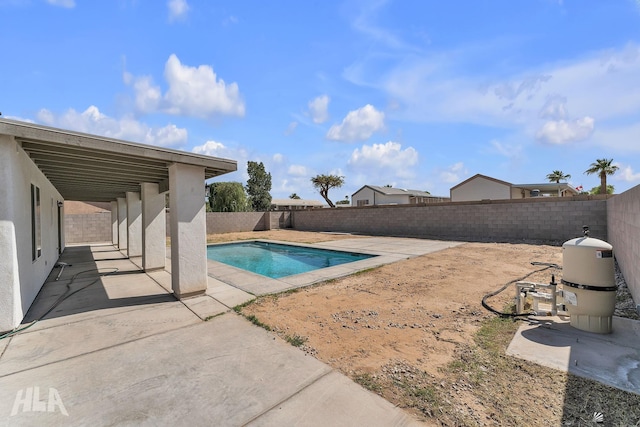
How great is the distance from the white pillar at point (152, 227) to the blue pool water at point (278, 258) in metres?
3.14

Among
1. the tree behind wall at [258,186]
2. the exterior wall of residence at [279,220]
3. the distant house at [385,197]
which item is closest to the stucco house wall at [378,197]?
the distant house at [385,197]

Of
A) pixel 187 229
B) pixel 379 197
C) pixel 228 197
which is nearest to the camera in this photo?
pixel 187 229

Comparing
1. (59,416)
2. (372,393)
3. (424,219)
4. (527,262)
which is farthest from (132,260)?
(424,219)

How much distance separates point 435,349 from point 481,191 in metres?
24.8

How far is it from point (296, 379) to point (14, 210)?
4331 millimetres

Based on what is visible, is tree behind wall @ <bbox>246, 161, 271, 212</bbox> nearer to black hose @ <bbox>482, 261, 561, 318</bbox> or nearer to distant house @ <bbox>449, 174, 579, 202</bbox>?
distant house @ <bbox>449, 174, 579, 202</bbox>

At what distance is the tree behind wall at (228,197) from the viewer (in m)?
31.3

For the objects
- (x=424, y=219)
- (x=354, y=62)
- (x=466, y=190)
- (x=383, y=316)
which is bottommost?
(x=383, y=316)

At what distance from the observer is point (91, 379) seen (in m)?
2.65

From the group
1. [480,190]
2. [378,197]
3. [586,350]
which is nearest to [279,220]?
[378,197]

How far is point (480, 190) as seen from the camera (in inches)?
955

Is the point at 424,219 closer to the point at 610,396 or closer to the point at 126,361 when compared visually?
the point at 610,396

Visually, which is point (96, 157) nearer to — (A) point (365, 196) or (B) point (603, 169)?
(A) point (365, 196)

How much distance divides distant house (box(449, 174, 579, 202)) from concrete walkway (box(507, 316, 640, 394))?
21.7m
